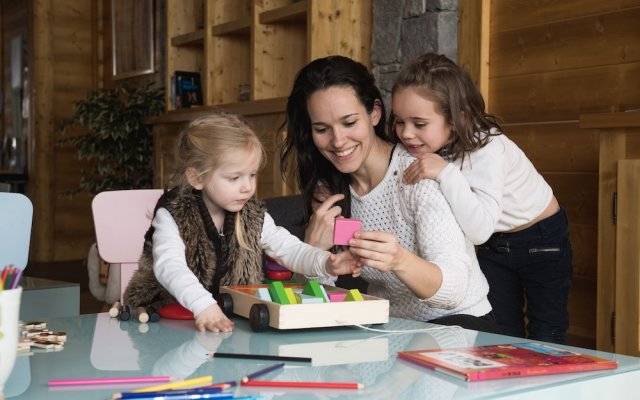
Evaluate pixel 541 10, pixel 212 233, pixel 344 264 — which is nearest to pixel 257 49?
pixel 541 10

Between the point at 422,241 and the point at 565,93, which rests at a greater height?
the point at 565,93

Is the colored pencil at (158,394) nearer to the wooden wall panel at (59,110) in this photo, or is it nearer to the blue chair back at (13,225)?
the blue chair back at (13,225)

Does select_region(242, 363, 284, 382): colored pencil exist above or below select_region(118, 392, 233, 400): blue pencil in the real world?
below

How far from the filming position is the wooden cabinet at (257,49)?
3.71 m

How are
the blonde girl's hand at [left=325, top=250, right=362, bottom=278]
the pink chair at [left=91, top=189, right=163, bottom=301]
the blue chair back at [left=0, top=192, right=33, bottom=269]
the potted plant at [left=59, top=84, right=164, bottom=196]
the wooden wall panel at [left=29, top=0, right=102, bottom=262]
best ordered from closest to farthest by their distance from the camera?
the blonde girl's hand at [left=325, top=250, right=362, bottom=278] < the blue chair back at [left=0, top=192, right=33, bottom=269] < the pink chair at [left=91, top=189, right=163, bottom=301] < the potted plant at [left=59, top=84, right=164, bottom=196] < the wooden wall panel at [left=29, top=0, right=102, bottom=262]

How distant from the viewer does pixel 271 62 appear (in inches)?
170

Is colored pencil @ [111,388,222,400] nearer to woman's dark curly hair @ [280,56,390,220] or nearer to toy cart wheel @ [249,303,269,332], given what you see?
toy cart wheel @ [249,303,269,332]

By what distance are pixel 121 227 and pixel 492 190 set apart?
38.0 inches

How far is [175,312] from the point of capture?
141 cm

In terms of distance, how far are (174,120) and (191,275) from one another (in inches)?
145

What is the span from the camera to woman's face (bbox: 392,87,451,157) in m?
2.09

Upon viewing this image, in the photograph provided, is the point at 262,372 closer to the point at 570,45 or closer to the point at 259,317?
the point at 259,317

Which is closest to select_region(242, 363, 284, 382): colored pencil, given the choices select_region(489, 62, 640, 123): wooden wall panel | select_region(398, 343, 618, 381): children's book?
select_region(398, 343, 618, 381): children's book

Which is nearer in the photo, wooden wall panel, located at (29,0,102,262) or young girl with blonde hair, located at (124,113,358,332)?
young girl with blonde hair, located at (124,113,358,332)
